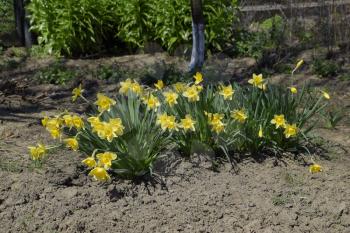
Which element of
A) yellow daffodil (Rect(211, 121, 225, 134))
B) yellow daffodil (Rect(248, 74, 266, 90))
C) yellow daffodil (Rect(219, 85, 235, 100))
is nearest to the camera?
yellow daffodil (Rect(211, 121, 225, 134))

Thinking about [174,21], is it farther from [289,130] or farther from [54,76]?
[289,130]

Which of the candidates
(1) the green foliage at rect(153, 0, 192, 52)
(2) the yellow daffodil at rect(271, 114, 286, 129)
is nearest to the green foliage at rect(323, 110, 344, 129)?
(2) the yellow daffodil at rect(271, 114, 286, 129)

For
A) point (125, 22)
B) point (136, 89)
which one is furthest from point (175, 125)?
point (125, 22)

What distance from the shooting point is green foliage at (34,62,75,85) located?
6.95 meters

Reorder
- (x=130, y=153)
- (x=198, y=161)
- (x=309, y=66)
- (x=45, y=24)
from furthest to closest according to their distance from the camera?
(x=45, y=24)
(x=309, y=66)
(x=198, y=161)
(x=130, y=153)

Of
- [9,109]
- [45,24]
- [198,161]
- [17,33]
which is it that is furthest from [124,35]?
[198,161]

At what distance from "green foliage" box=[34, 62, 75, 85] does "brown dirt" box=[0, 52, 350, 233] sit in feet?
9.29

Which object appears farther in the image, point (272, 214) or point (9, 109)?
point (9, 109)

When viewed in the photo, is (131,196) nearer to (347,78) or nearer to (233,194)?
(233,194)

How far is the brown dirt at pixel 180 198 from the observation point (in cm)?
347

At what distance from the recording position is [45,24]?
8141 millimetres

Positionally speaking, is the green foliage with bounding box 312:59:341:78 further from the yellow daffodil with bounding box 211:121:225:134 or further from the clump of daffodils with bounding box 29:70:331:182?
the yellow daffodil with bounding box 211:121:225:134

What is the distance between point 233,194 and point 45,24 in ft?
17.1

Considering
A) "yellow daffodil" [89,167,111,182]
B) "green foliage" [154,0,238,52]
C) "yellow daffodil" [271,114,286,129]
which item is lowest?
"yellow daffodil" [89,167,111,182]
